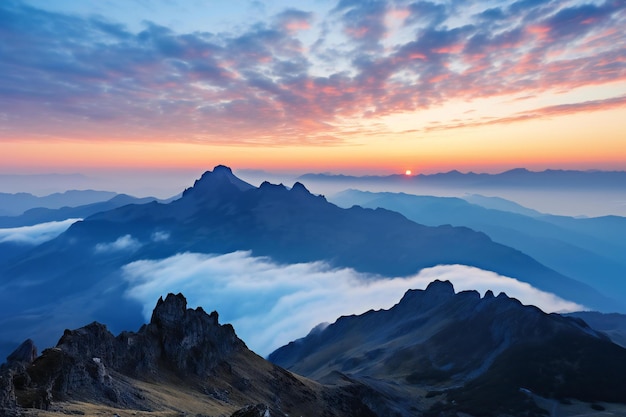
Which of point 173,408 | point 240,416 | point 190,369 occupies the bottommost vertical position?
point 190,369

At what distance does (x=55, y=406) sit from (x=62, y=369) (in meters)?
11.4

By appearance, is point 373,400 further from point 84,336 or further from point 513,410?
point 84,336

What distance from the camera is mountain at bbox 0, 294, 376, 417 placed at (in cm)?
5012

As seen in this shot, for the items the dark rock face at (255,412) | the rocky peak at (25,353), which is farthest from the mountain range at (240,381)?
the rocky peak at (25,353)

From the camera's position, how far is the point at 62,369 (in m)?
54.5

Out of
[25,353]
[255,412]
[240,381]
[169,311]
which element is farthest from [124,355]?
[255,412]

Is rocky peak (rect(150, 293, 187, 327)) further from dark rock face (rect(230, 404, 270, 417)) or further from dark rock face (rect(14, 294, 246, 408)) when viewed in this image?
dark rock face (rect(230, 404, 270, 417))

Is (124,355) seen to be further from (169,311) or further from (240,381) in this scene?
(240,381)

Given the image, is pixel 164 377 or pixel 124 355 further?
pixel 164 377

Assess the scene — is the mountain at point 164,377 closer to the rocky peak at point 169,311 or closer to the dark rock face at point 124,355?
the dark rock face at point 124,355

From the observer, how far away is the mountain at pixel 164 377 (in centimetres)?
5012

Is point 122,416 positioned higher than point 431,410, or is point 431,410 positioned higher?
point 122,416

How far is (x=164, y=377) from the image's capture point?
9194 centimetres

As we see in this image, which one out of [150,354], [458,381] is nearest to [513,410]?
[458,381]
